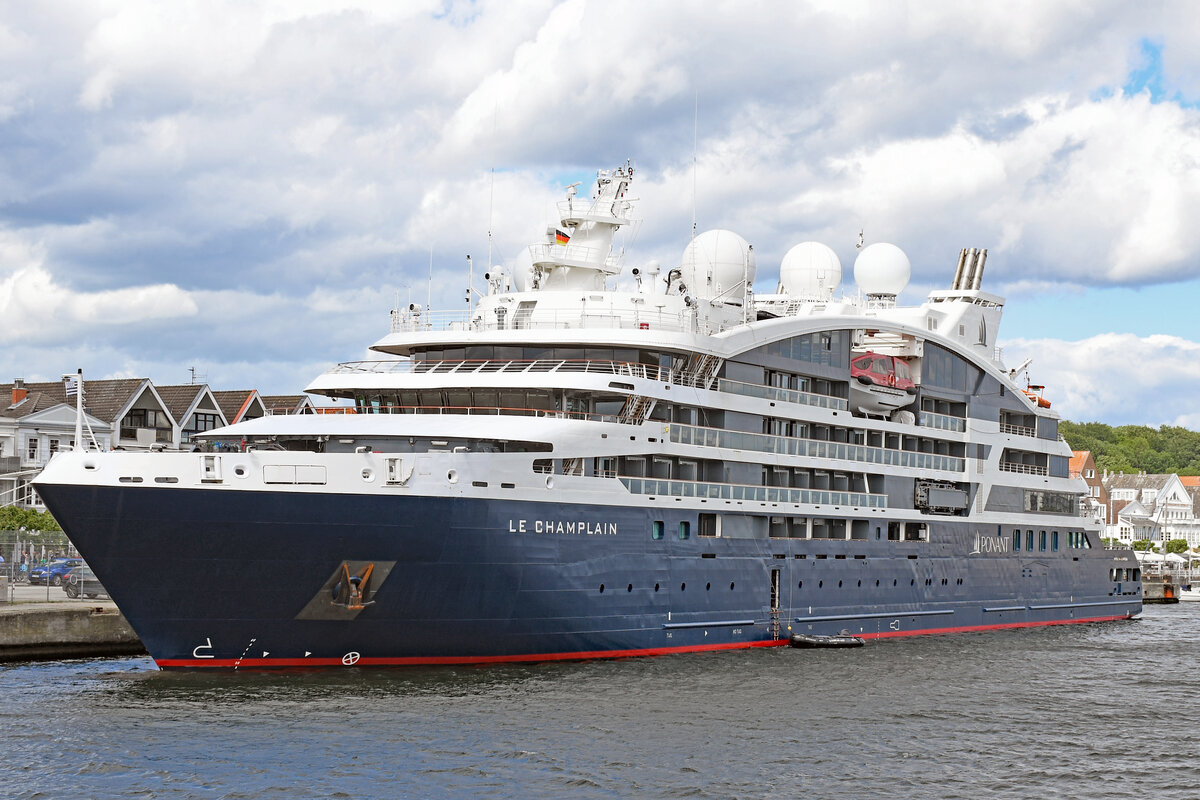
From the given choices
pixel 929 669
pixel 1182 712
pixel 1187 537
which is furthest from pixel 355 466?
pixel 1187 537

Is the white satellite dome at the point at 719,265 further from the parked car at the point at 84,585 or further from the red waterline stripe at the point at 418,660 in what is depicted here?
the parked car at the point at 84,585

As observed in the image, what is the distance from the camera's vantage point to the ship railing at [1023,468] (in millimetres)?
49522

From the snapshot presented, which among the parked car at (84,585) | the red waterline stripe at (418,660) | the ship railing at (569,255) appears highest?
the ship railing at (569,255)

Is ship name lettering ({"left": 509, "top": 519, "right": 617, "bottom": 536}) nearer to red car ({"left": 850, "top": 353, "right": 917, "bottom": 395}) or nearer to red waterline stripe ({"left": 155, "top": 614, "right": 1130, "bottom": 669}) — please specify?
red waterline stripe ({"left": 155, "top": 614, "right": 1130, "bottom": 669})

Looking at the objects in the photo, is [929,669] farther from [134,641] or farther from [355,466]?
[134,641]

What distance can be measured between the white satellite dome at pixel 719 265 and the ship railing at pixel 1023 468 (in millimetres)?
13315

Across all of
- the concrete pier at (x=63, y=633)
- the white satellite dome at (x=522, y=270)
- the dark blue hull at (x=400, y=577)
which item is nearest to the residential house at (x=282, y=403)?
the white satellite dome at (x=522, y=270)

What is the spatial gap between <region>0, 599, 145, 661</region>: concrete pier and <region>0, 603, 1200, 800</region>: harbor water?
1107mm

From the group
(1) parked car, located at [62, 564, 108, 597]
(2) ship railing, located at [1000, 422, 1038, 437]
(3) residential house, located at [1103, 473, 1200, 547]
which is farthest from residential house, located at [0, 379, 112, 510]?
(3) residential house, located at [1103, 473, 1200, 547]

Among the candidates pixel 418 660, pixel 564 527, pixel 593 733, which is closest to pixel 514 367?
pixel 564 527

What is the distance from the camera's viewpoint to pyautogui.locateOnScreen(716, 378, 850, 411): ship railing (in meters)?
38.0

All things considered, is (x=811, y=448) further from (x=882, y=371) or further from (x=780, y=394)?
(x=882, y=371)

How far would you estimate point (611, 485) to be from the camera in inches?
1321

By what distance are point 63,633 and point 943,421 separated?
28342 millimetres
